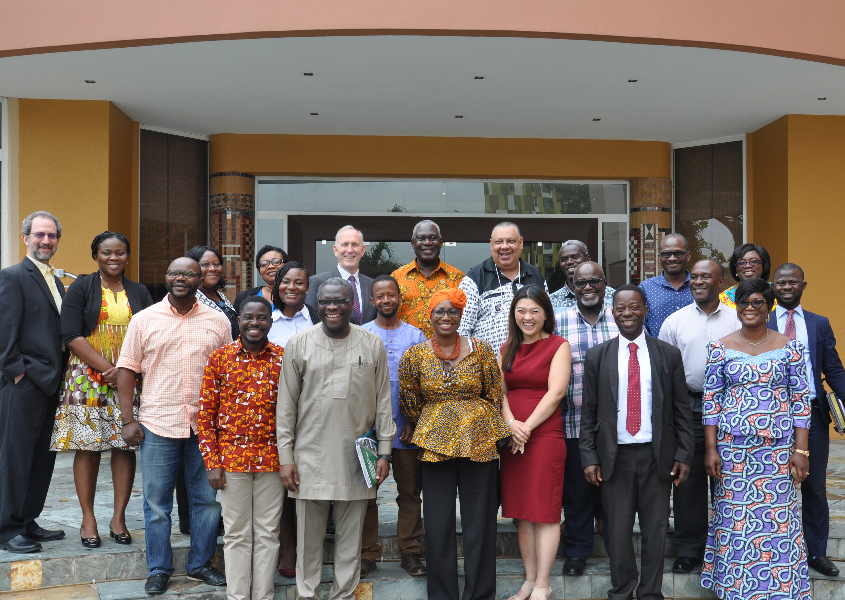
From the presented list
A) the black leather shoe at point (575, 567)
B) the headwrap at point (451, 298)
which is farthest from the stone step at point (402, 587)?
the headwrap at point (451, 298)

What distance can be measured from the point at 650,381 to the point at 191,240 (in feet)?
21.1

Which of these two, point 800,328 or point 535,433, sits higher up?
point 800,328

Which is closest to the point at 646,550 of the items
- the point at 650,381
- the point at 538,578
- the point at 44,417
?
the point at 538,578

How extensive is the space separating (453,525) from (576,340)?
1264 mm

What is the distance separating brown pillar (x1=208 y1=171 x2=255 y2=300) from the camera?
30.5ft

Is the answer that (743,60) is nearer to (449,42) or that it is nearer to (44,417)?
(449,42)

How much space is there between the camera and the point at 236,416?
414 cm

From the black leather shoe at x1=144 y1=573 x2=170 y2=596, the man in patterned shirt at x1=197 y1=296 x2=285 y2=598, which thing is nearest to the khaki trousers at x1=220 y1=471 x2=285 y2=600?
the man in patterned shirt at x1=197 y1=296 x2=285 y2=598

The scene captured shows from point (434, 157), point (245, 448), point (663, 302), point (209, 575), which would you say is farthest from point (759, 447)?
point (434, 157)

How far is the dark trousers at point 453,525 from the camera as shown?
4.32 metres

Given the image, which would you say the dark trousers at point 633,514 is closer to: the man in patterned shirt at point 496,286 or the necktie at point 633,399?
the necktie at point 633,399

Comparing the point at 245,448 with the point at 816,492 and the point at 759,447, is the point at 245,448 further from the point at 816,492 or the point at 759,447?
the point at 816,492

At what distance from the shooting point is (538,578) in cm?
437

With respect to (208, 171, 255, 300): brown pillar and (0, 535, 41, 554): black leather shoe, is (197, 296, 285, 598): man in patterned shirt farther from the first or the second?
(208, 171, 255, 300): brown pillar
